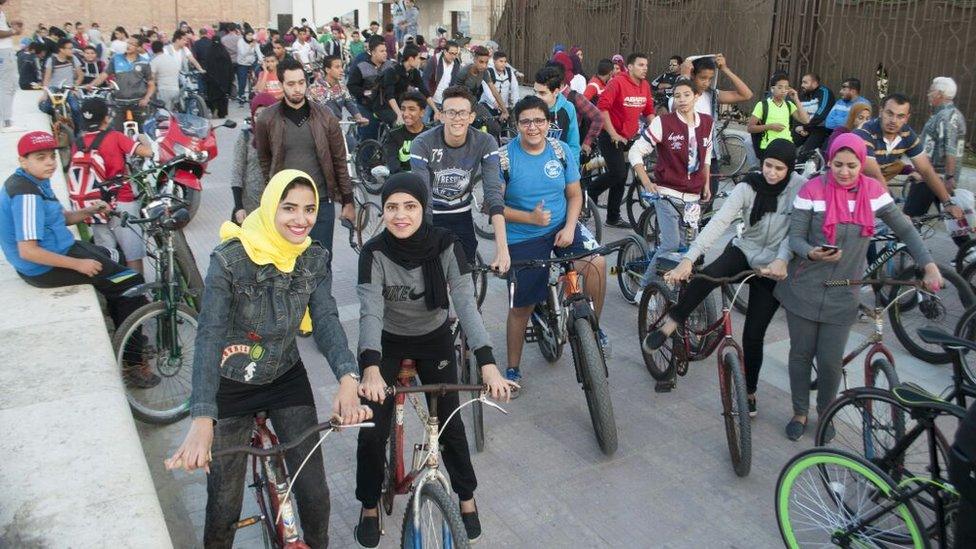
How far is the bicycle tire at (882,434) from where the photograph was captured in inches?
135

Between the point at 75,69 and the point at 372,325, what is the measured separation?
15.4 meters

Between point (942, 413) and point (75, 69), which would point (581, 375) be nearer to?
point (942, 413)

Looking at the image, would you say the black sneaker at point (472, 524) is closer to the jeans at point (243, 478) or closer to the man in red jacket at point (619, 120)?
the jeans at point (243, 478)

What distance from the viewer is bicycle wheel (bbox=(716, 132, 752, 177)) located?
12.9 m

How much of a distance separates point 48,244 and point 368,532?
289cm

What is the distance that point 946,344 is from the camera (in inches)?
144

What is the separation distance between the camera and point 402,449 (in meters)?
3.75

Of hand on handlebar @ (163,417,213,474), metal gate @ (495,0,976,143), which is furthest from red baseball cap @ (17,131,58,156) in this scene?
metal gate @ (495,0,976,143)

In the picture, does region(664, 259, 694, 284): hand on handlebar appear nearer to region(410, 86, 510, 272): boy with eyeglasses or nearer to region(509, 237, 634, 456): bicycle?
region(509, 237, 634, 456): bicycle

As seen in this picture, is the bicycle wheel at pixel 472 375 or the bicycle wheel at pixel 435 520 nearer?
the bicycle wheel at pixel 435 520

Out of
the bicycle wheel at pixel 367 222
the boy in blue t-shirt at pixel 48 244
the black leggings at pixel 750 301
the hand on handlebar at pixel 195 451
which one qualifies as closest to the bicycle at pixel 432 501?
the hand on handlebar at pixel 195 451

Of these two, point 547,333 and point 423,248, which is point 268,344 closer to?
point 423,248

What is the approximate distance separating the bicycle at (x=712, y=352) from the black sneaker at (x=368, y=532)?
2.02 meters

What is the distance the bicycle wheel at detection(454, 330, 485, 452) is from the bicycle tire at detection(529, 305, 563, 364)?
707mm
